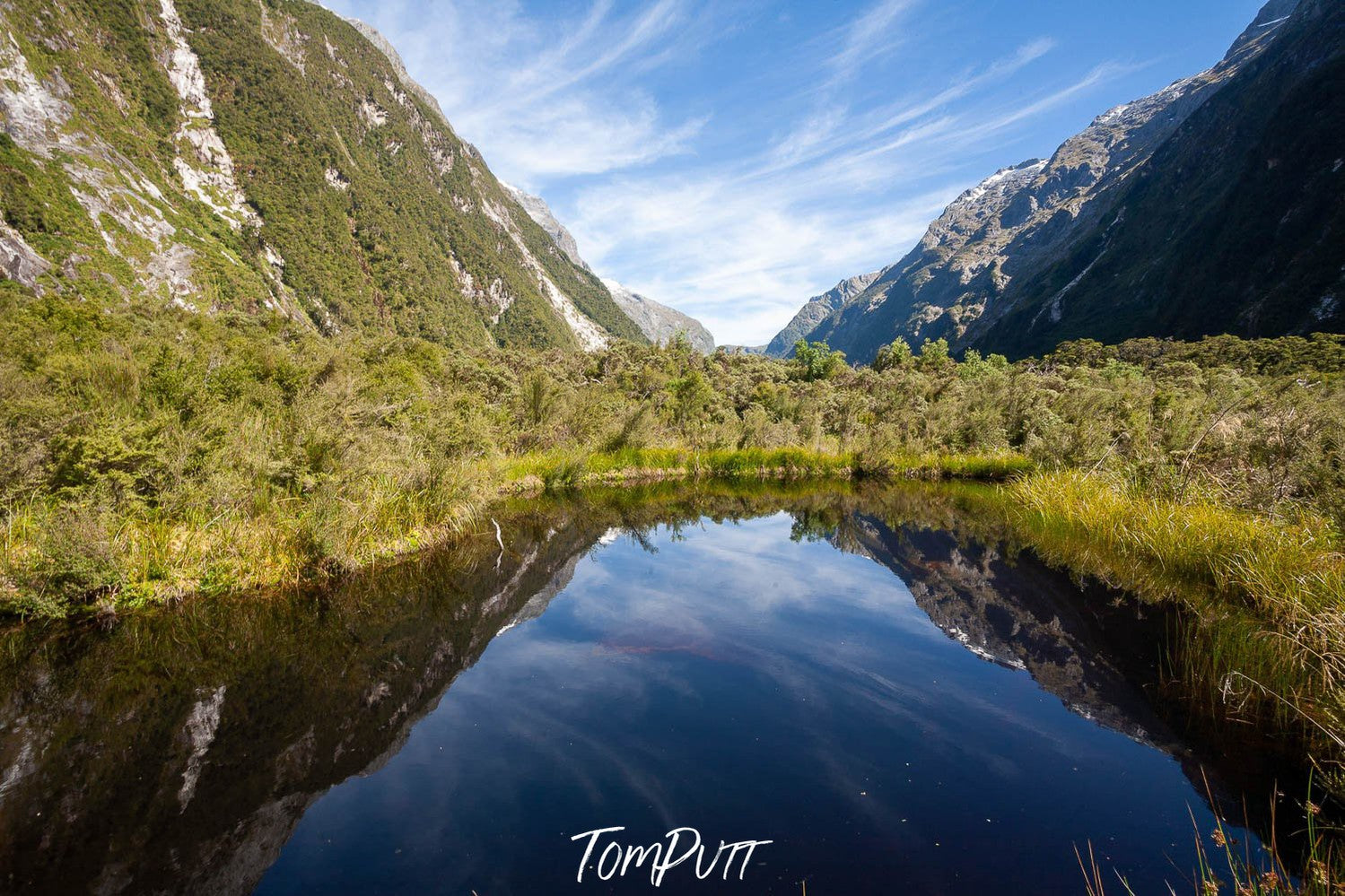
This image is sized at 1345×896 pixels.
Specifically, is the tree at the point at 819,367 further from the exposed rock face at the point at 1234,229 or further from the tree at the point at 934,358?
the exposed rock face at the point at 1234,229

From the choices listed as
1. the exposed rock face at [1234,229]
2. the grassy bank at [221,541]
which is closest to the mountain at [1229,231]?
the exposed rock face at [1234,229]

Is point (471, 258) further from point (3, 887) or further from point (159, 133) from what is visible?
point (3, 887)

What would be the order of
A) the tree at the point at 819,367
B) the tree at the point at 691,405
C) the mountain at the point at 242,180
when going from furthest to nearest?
1. the mountain at the point at 242,180
2. the tree at the point at 819,367
3. the tree at the point at 691,405

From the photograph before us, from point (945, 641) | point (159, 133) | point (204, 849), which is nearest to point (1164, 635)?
point (945, 641)

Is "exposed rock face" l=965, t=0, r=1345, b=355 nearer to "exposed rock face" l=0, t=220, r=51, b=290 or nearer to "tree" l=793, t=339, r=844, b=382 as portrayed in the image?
"tree" l=793, t=339, r=844, b=382

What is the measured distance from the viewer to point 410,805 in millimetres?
4074

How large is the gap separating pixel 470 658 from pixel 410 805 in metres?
2.63

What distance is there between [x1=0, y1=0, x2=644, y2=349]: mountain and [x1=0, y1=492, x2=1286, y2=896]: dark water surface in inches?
1761

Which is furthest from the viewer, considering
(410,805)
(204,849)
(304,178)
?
(304,178)

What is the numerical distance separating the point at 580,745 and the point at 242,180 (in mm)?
161259

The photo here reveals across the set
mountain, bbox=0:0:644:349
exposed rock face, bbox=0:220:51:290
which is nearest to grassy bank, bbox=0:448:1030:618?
mountain, bbox=0:0:644:349

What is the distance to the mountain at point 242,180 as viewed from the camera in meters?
76.4

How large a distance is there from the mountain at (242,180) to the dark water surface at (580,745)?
44.7 metres

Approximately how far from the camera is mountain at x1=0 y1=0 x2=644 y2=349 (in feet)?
251
